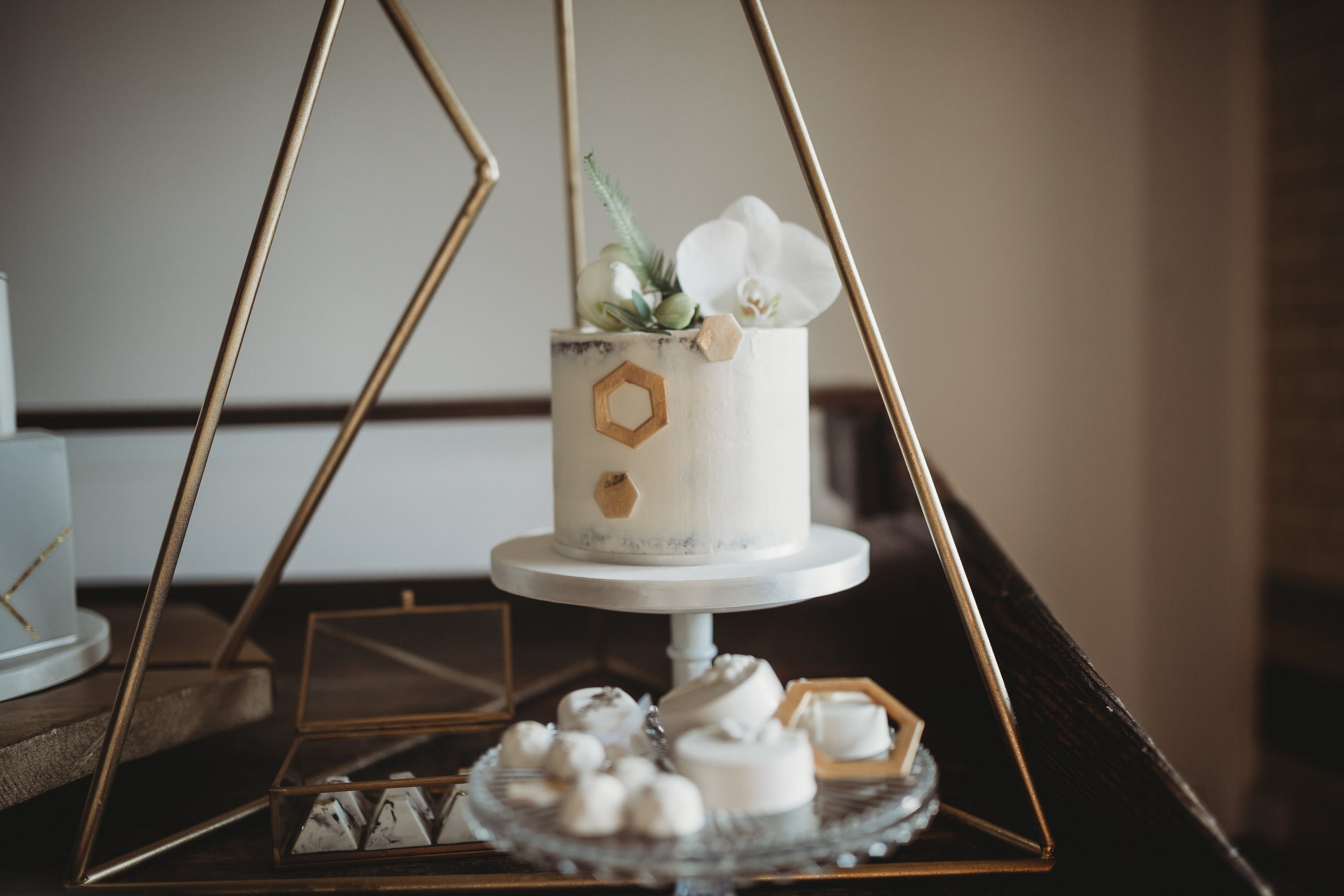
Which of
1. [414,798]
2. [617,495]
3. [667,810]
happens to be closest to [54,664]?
[414,798]

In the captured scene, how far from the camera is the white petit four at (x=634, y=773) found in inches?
17.8

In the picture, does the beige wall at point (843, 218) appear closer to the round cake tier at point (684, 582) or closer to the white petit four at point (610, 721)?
the round cake tier at point (684, 582)

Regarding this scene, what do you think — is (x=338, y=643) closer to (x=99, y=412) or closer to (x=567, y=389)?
(x=567, y=389)

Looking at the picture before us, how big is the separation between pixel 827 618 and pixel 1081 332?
5.40 feet

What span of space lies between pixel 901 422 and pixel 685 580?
0.60ft

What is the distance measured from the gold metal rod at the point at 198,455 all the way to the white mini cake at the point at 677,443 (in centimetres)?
22

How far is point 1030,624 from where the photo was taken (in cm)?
73

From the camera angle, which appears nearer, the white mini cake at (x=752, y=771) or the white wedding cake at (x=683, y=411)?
the white mini cake at (x=752, y=771)

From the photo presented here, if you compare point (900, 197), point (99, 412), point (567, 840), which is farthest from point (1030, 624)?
point (900, 197)

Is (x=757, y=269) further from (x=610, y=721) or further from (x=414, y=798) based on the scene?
(x=414, y=798)

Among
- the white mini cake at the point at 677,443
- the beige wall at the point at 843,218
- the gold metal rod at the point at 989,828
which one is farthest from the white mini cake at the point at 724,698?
the beige wall at the point at 843,218

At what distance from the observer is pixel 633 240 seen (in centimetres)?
71

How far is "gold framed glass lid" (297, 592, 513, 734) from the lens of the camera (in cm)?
82

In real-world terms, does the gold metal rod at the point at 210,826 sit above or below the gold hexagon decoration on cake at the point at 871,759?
below
